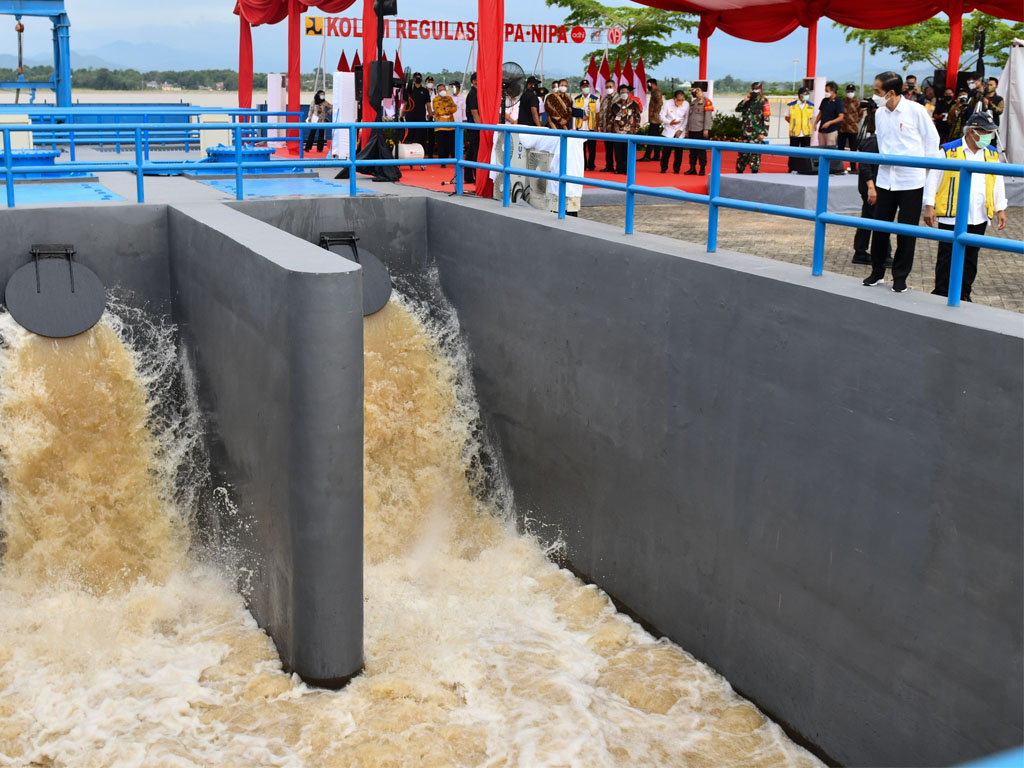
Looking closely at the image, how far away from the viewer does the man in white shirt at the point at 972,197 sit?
23.8ft

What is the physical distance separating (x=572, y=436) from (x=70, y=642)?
450cm

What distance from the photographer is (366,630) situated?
8.99 m

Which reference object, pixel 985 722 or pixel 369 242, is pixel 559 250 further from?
pixel 985 722

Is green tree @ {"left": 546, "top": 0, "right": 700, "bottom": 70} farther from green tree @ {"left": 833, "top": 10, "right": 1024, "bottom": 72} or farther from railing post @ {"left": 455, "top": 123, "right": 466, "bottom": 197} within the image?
railing post @ {"left": 455, "top": 123, "right": 466, "bottom": 197}

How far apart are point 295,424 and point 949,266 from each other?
4.60 meters

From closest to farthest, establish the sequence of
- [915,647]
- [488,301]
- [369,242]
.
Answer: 1. [915,647]
2. [488,301]
3. [369,242]

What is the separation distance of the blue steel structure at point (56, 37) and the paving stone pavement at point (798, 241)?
1333 centimetres

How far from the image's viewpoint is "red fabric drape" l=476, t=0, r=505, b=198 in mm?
12455

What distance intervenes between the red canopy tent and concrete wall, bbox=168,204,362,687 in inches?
484

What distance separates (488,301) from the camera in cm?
1078

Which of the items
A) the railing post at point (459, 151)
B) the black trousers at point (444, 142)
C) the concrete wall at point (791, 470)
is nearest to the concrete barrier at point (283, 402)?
the concrete wall at point (791, 470)

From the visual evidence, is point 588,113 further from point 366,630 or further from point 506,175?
point 366,630

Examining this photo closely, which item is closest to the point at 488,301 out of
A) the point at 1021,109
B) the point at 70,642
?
the point at 70,642

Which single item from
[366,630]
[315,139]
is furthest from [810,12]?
[366,630]
